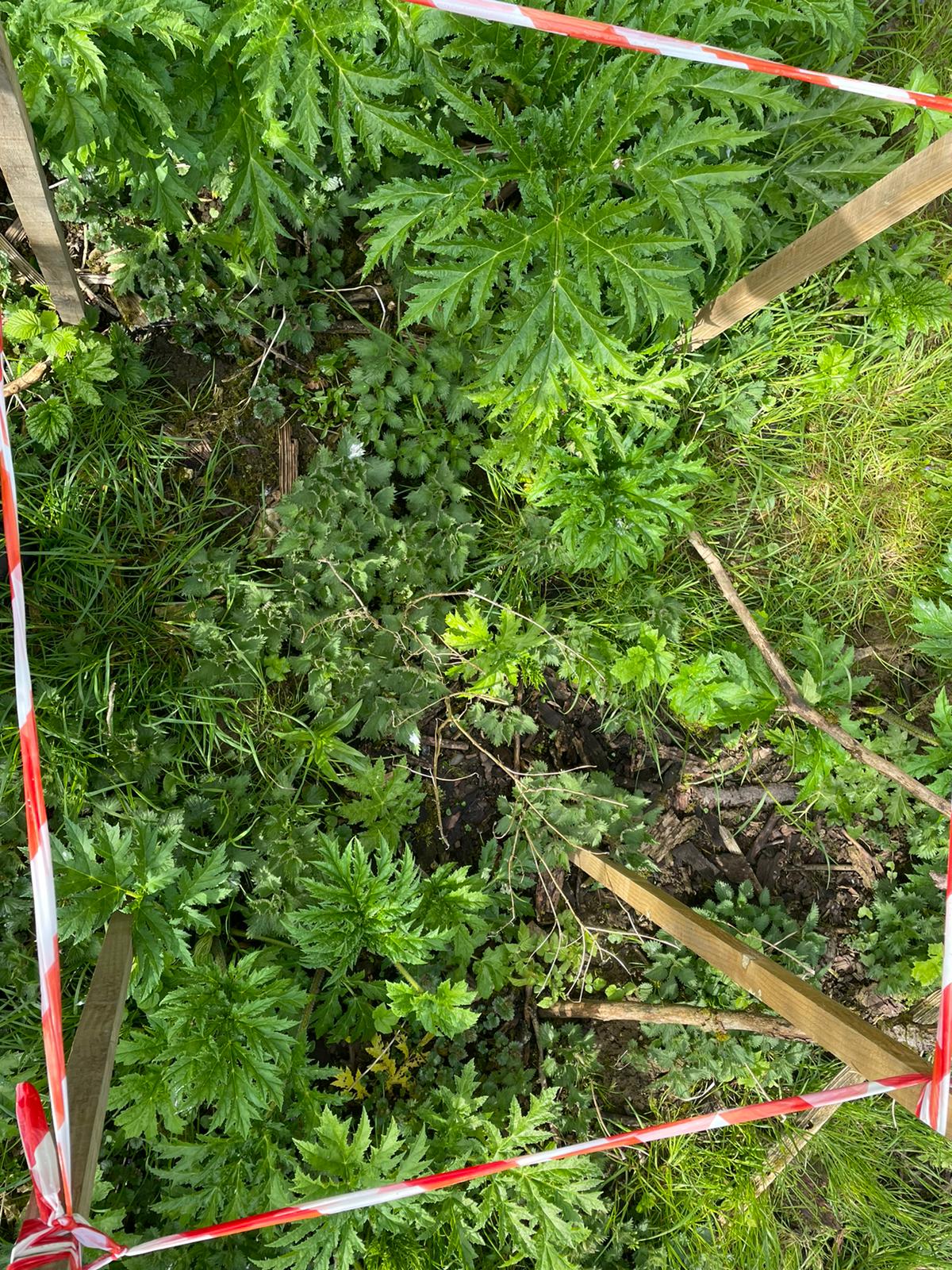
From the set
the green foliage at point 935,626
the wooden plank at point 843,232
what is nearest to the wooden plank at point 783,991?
the green foliage at point 935,626

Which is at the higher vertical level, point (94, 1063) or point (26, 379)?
point (26, 379)

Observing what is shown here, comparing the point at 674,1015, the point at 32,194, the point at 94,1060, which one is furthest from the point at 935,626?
the point at 32,194

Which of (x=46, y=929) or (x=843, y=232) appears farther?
(x=843, y=232)

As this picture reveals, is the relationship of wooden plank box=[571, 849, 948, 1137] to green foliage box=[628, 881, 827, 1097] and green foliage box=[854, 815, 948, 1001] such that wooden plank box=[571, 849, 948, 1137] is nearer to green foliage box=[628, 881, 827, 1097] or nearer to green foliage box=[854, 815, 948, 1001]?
green foliage box=[628, 881, 827, 1097]

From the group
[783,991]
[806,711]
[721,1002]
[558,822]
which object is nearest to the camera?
[783,991]

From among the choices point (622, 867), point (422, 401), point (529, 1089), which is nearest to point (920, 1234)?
point (529, 1089)

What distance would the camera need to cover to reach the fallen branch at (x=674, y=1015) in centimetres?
272

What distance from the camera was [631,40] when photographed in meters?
1.73

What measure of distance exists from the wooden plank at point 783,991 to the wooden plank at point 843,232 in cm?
183

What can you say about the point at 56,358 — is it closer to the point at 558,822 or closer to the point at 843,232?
the point at 558,822

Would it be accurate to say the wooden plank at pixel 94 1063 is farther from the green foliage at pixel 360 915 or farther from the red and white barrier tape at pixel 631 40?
the red and white barrier tape at pixel 631 40

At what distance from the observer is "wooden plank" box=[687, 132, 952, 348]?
1.89 m

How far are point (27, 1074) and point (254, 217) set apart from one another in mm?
2425

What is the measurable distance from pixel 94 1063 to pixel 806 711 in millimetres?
2025
